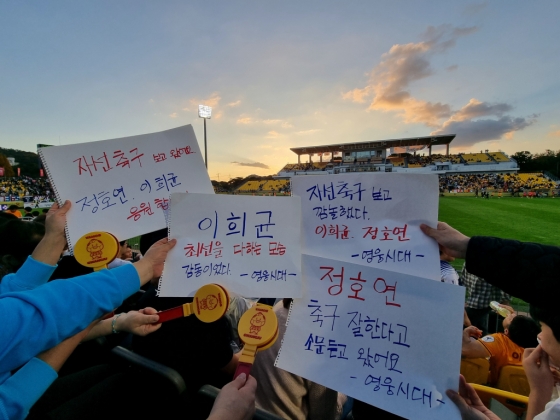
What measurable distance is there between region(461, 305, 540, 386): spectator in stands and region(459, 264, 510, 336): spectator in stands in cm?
125

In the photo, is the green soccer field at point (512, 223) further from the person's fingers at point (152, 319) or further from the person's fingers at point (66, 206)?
the person's fingers at point (66, 206)

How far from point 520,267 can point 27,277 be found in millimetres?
2005

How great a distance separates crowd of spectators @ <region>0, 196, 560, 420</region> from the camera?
0.87m

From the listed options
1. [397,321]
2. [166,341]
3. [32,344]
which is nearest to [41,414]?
[166,341]

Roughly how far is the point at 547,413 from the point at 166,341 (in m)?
1.54

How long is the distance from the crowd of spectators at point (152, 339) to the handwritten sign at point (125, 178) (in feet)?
0.42

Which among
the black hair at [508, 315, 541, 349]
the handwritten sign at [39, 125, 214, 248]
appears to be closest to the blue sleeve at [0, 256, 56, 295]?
the handwritten sign at [39, 125, 214, 248]

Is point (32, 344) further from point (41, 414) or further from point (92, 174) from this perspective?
point (41, 414)

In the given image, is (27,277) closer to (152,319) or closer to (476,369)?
(152,319)

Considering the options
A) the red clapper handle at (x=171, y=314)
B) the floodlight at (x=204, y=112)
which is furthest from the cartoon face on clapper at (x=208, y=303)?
the floodlight at (x=204, y=112)

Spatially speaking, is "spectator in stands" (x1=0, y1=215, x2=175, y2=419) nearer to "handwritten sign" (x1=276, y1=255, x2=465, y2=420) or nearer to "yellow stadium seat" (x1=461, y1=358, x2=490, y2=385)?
"handwritten sign" (x1=276, y1=255, x2=465, y2=420)

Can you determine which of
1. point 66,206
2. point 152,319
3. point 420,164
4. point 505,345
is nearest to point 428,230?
point 152,319

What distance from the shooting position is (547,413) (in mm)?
877

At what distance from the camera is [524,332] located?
218cm
